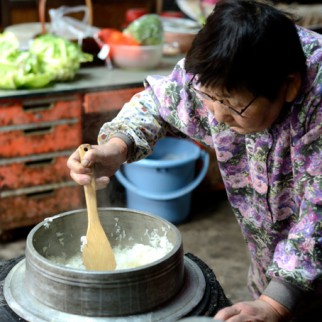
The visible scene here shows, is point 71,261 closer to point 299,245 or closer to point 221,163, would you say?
point 221,163

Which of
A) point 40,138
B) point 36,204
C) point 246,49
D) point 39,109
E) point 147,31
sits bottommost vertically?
point 36,204

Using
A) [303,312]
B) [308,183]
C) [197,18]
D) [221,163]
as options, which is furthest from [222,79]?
[197,18]

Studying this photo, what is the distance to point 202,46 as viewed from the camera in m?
1.22

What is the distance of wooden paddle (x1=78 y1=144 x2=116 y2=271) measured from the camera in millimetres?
1401

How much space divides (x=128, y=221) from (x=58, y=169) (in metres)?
1.99

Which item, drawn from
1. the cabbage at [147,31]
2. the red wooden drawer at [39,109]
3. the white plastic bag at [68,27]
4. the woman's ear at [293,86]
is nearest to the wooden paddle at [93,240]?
the woman's ear at [293,86]

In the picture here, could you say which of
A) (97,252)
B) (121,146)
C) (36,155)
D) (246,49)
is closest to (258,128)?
(246,49)

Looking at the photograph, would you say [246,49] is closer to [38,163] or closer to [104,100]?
[104,100]

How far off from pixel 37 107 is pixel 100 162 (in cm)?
191

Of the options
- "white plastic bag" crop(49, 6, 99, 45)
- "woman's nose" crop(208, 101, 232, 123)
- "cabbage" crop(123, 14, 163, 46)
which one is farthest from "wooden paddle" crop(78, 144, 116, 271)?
"white plastic bag" crop(49, 6, 99, 45)

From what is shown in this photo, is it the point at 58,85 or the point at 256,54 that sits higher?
the point at 256,54

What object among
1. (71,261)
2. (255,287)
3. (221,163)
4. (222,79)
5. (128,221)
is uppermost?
(222,79)

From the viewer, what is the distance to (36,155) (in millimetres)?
3361

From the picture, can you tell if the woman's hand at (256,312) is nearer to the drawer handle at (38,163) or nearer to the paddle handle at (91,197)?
the paddle handle at (91,197)
